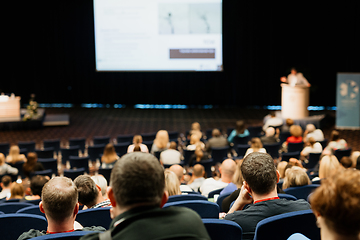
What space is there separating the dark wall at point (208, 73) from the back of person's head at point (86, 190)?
13147mm

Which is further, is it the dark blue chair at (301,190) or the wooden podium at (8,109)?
the wooden podium at (8,109)

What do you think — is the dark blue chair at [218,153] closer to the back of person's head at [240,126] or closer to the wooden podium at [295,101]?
the back of person's head at [240,126]

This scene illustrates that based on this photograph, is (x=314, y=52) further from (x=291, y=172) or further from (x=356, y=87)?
(x=291, y=172)

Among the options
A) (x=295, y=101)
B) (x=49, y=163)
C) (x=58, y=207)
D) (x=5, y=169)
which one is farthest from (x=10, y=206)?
(x=295, y=101)

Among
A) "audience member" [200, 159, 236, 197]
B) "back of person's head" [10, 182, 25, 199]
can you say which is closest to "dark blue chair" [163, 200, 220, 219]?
"audience member" [200, 159, 236, 197]

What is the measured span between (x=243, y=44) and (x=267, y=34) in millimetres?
1000

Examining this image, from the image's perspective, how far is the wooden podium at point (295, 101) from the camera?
36.9 ft

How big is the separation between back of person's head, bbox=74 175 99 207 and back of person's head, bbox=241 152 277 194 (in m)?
1.39

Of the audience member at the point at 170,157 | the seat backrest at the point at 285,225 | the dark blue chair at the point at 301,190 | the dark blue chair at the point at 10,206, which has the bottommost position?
the audience member at the point at 170,157

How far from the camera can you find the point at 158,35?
14.7m

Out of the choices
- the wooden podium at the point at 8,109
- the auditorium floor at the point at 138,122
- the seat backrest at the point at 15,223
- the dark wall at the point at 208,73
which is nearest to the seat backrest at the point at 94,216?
the seat backrest at the point at 15,223

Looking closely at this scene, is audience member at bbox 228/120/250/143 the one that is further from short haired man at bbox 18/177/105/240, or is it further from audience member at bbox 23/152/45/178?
short haired man at bbox 18/177/105/240

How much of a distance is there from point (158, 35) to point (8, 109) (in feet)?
19.2

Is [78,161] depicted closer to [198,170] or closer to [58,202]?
[198,170]
